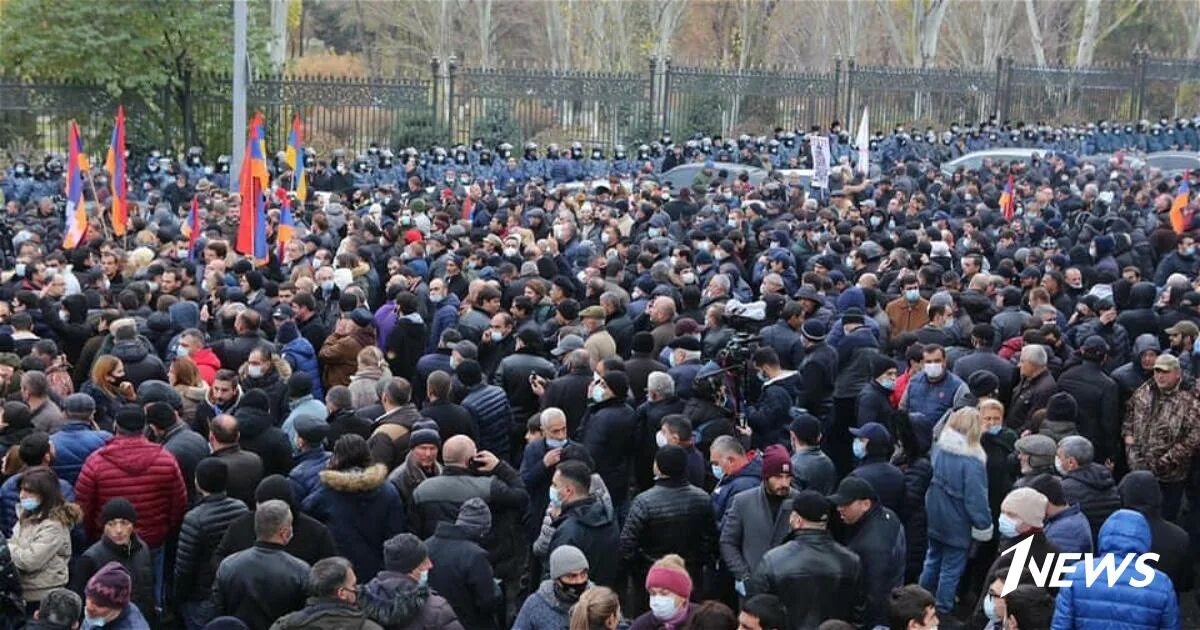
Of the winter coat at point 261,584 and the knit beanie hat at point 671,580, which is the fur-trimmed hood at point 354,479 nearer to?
the winter coat at point 261,584

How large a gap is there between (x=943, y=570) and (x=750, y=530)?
2.19m

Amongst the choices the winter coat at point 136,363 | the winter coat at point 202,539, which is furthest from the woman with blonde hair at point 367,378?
the winter coat at point 202,539

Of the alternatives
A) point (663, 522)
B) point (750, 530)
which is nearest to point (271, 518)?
point (663, 522)

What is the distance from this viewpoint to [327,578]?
6879 millimetres

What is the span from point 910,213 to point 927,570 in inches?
443

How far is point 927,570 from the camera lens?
1028cm

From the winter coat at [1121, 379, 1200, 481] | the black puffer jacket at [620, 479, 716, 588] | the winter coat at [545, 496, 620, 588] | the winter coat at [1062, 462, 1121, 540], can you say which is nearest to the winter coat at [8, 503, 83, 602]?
the winter coat at [545, 496, 620, 588]

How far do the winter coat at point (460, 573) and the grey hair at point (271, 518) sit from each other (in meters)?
0.73

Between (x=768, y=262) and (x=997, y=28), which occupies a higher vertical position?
(x=997, y=28)

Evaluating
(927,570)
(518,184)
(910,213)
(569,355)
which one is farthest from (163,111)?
(927,570)

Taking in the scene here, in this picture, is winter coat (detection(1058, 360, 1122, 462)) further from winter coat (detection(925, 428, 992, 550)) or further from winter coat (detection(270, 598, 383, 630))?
winter coat (detection(270, 598, 383, 630))

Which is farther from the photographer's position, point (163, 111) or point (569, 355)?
point (163, 111)

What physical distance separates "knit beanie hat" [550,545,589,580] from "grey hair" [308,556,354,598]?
946mm

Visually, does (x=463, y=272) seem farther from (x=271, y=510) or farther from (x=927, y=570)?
(x=271, y=510)
